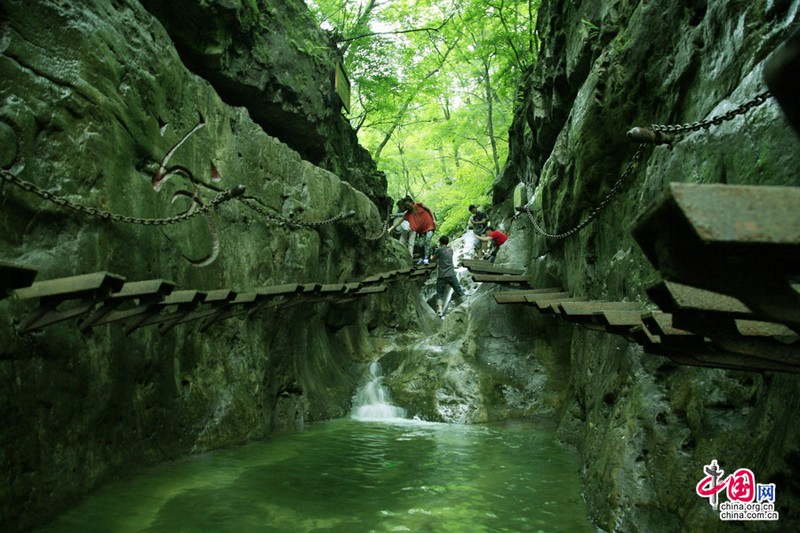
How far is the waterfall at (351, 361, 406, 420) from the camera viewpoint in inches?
426

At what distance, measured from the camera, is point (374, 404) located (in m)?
11.1

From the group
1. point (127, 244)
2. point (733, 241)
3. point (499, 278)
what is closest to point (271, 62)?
point (127, 244)

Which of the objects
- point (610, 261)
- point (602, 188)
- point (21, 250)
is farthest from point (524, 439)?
point (21, 250)

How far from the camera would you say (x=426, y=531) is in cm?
472

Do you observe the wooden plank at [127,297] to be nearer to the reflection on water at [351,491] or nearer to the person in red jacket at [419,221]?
the reflection on water at [351,491]

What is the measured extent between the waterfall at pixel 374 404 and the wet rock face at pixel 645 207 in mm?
3751

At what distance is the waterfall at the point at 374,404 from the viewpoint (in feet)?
35.5

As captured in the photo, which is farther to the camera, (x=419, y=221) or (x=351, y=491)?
(x=419, y=221)

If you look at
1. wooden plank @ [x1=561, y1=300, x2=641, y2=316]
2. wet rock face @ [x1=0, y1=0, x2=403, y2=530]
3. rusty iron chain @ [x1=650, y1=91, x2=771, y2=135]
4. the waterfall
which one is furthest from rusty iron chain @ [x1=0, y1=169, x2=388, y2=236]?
rusty iron chain @ [x1=650, y1=91, x2=771, y2=135]

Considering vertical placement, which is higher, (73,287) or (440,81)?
(440,81)

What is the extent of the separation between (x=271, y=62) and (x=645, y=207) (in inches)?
325

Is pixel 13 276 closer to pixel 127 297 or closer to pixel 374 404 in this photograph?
pixel 127 297

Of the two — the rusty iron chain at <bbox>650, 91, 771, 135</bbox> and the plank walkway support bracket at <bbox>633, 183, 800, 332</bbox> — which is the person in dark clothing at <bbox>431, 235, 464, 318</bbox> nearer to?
the rusty iron chain at <bbox>650, 91, 771, 135</bbox>

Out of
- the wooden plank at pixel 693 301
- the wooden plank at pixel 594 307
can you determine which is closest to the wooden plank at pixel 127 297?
the wooden plank at pixel 594 307
